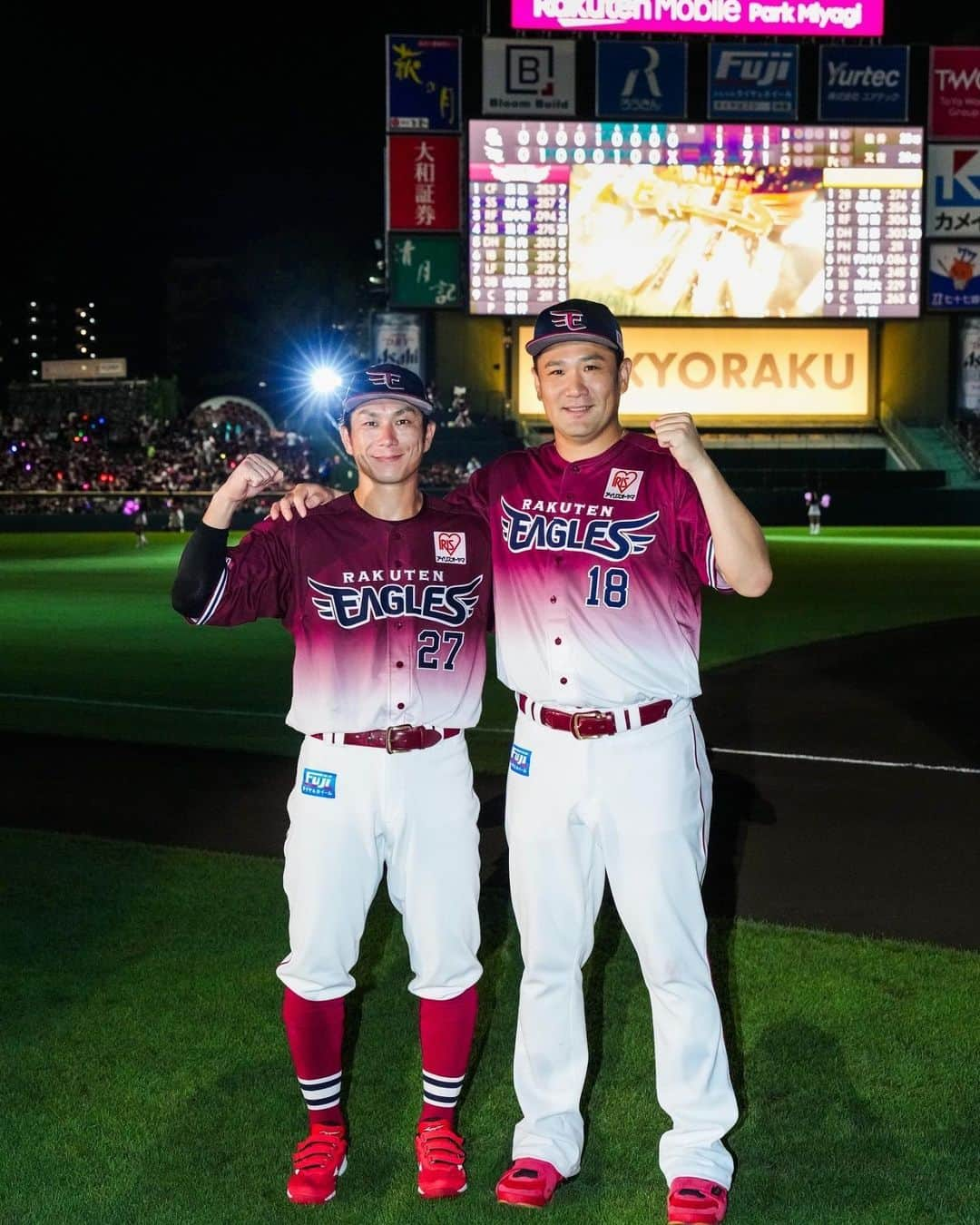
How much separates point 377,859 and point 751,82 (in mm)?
44856

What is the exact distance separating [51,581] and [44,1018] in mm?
20544

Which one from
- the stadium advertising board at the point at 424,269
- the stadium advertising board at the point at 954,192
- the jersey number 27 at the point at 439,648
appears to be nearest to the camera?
the jersey number 27 at the point at 439,648

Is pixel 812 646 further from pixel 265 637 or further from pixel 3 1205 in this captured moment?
pixel 3 1205

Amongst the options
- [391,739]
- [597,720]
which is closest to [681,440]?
[597,720]

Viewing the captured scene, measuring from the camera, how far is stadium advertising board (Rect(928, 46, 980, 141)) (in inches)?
1802

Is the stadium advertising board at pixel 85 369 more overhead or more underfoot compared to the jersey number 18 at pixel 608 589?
more overhead

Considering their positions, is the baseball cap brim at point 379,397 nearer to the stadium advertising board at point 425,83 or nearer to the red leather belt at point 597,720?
the red leather belt at point 597,720

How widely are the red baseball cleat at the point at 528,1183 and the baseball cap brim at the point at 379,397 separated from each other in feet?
6.70

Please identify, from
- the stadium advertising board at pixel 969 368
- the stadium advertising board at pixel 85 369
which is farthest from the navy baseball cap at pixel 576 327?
the stadium advertising board at pixel 85 369

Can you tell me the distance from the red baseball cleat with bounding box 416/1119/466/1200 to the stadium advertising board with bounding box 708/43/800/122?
4438 centimetres

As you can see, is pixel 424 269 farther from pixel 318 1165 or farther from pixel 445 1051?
pixel 318 1165

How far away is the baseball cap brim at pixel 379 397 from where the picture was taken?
404 centimetres

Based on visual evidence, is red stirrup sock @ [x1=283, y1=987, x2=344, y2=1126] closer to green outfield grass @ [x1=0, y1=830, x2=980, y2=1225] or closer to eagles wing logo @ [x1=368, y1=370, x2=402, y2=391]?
green outfield grass @ [x1=0, y1=830, x2=980, y2=1225]

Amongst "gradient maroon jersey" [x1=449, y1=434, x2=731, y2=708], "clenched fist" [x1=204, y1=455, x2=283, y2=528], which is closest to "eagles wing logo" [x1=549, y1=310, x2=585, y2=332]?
"gradient maroon jersey" [x1=449, y1=434, x2=731, y2=708]
